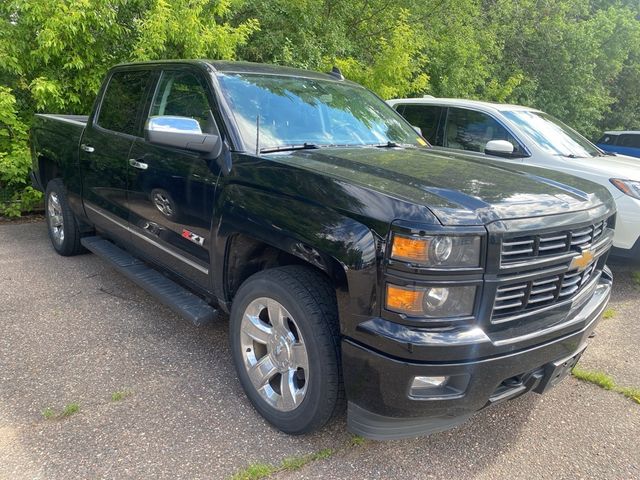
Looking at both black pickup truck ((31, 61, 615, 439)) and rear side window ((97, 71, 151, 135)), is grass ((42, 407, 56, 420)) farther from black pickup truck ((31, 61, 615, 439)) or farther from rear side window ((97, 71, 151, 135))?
rear side window ((97, 71, 151, 135))

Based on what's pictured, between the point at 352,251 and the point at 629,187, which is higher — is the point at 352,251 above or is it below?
above

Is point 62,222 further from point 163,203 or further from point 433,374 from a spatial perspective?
point 433,374

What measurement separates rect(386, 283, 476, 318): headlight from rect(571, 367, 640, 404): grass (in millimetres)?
1786

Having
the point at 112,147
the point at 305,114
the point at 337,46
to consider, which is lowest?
the point at 112,147

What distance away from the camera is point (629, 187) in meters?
5.07

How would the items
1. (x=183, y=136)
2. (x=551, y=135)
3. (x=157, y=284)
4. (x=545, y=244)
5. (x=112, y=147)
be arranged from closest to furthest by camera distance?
1. (x=545, y=244)
2. (x=183, y=136)
3. (x=157, y=284)
4. (x=112, y=147)
5. (x=551, y=135)

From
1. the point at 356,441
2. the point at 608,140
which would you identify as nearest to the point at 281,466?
the point at 356,441

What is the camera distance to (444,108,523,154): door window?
19.9 ft


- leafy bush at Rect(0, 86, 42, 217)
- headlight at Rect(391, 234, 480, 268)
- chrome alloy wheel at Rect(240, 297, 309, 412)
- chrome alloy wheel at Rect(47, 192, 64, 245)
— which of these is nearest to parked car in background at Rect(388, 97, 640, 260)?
headlight at Rect(391, 234, 480, 268)

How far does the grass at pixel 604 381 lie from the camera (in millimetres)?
3194

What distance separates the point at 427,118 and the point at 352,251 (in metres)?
5.25

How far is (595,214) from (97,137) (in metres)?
3.72

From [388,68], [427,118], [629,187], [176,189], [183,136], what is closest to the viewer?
[183,136]

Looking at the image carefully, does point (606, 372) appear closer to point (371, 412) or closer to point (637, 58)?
point (371, 412)
